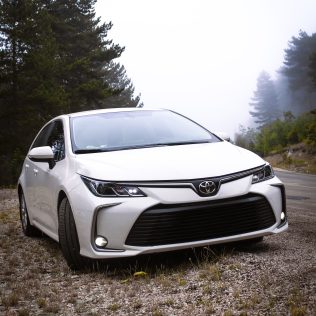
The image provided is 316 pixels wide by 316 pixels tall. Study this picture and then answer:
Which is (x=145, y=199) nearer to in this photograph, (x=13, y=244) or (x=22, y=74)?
(x=13, y=244)

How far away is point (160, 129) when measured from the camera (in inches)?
261

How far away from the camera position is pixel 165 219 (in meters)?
4.89

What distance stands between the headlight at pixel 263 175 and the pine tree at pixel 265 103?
80.6 m

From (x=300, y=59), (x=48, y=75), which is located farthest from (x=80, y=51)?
(x=300, y=59)

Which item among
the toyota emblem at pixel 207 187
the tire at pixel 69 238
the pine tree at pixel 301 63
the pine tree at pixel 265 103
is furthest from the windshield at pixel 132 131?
the pine tree at pixel 265 103

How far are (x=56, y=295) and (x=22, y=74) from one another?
25327mm

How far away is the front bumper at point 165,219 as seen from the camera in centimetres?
490

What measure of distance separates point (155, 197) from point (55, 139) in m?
2.50

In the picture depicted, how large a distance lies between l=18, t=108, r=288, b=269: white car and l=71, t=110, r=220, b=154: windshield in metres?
0.03

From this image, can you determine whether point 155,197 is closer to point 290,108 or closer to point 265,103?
point 290,108

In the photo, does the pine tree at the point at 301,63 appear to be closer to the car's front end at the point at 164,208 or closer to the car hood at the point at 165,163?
the car hood at the point at 165,163

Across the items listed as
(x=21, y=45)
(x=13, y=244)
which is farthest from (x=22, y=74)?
(x=13, y=244)

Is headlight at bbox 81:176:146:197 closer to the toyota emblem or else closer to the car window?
the toyota emblem

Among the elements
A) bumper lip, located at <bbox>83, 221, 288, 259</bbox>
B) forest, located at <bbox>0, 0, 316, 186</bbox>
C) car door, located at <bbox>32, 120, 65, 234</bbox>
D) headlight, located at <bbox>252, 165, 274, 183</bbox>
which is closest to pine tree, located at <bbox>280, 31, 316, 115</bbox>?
forest, located at <bbox>0, 0, 316, 186</bbox>
